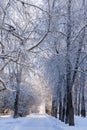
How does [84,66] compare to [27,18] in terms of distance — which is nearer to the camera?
[27,18]

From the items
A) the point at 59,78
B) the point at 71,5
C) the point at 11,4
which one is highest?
the point at 71,5

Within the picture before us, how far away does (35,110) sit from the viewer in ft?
478

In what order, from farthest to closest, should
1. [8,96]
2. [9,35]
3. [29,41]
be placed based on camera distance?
[8,96]
[29,41]
[9,35]

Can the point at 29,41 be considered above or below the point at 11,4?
below

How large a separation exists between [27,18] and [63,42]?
53.3 ft

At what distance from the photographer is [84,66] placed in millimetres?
31938

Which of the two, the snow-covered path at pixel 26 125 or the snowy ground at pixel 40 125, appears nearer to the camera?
the snowy ground at pixel 40 125

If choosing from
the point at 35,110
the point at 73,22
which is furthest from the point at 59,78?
the point at 35,110

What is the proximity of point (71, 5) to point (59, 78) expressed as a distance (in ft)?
31.1

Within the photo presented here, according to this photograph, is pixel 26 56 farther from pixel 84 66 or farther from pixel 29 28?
pixel 84 66

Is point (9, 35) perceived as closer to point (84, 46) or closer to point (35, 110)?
point (84, 46)

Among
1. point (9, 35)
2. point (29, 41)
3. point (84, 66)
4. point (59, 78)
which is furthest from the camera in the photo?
point (59, 78)

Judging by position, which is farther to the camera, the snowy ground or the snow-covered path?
the snow-covered path

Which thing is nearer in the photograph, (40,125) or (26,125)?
(26,125)
